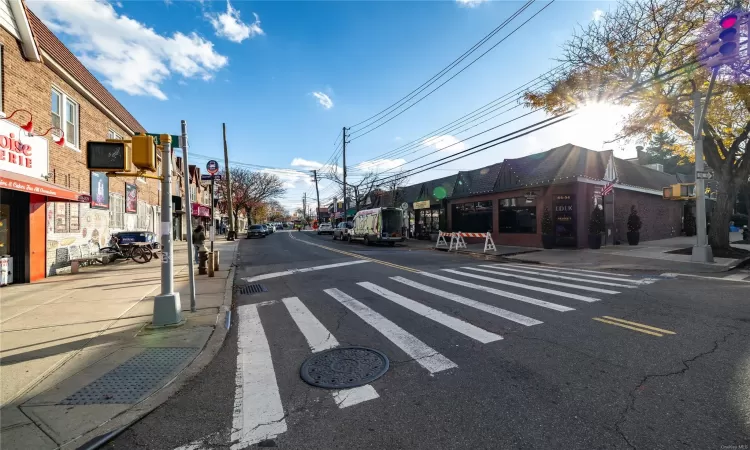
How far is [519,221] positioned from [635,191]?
8.73 m

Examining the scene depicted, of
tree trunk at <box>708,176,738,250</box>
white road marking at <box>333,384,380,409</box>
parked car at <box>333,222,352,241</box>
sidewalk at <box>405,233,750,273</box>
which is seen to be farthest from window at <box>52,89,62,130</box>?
tree trunk at <box>708,176,738,250</box>

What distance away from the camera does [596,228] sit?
18.4 m

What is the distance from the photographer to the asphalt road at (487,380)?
2.80 meters

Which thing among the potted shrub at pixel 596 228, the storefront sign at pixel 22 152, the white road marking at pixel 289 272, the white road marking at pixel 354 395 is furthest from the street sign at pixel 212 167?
the potted shrub at pixel 596 228

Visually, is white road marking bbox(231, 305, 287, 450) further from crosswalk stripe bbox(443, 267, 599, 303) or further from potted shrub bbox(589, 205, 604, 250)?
potted shrub bbox(589, 205, 604, 250)

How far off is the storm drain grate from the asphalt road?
0.44m

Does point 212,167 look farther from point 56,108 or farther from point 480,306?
point 480,306

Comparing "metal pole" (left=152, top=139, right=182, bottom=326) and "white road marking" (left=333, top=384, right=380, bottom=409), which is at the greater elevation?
"metal pole" (left=152, top=139, right=182, bottom=326)

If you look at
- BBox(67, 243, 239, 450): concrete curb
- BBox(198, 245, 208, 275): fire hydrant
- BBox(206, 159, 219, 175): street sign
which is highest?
BBox(206, 159, 219, 175): street sign

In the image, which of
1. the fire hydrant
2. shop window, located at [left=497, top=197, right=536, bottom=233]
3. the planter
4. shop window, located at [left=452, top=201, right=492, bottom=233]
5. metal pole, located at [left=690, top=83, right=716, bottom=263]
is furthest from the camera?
shop window, located at [left=452, top=201, right=492, bottom=233]

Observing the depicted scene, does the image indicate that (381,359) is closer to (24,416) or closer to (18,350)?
(24,416)

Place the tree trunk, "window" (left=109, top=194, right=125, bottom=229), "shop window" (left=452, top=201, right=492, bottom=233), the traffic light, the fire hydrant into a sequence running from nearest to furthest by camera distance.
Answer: the traffic light
the fire hydrant
the tree trunk
"window" (left=109, top=194, right=125, bottom=229)
"shop window" (left=452, top=201, right=492, bottom=233)

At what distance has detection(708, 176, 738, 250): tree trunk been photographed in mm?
14820

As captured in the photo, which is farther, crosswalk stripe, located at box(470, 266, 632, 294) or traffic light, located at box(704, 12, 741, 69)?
traffic light, located at box(704, 12, 741, 69)
